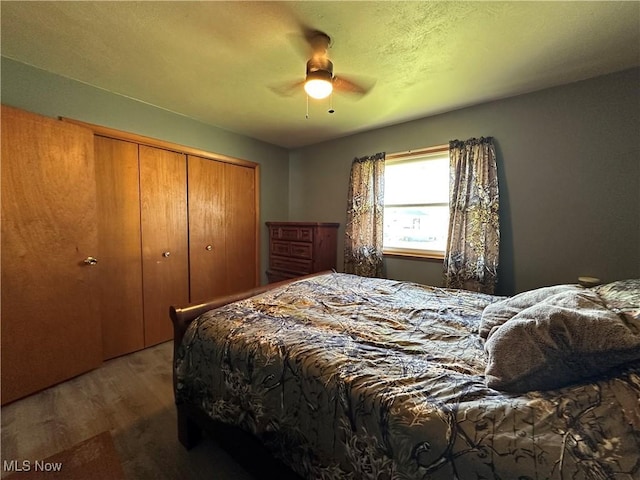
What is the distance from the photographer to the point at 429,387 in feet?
2.84

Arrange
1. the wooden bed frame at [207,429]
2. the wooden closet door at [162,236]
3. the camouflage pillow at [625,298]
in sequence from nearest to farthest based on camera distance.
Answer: the camouflage pillow at [625,298] → the wooden bed frame at [207,429] → the wooden closet door at [162,236]

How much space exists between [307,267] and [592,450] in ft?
9.58

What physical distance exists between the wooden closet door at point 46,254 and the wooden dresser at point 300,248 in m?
2.00

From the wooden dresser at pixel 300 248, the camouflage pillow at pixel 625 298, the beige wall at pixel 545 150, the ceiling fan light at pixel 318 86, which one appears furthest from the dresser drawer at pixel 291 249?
the camouflage pillow at pixel 625 298

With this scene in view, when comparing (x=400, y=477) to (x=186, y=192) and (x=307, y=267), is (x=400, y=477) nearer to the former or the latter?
(x=307, y=267)

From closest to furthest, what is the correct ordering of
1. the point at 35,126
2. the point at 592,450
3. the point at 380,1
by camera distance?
the point at 592,450 → the point at 380,1 → the point at 35,126

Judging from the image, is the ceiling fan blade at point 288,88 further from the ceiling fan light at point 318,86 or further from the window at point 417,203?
the window at point 417,203

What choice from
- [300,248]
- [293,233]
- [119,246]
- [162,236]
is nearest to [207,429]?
[119,246]

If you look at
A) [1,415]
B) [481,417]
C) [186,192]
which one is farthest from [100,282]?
[481,417]

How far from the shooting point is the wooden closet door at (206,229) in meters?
3.00

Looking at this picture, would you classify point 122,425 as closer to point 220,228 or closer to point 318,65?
point 220,228

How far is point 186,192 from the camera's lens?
2.91m

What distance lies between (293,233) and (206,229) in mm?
1095

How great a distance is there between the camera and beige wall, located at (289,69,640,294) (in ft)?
6.49
